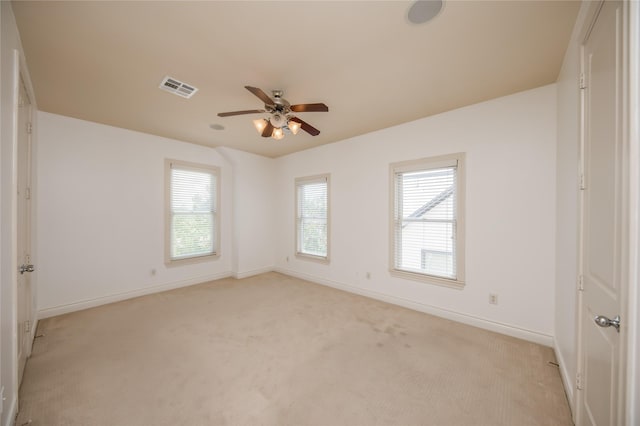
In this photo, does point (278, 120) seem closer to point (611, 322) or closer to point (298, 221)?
point (611, 322)

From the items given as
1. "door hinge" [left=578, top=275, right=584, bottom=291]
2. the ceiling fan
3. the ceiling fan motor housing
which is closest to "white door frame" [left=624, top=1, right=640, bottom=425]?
"door hinge" [left=578, top=275, right=584, bottom=291]

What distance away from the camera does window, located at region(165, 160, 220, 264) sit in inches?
173

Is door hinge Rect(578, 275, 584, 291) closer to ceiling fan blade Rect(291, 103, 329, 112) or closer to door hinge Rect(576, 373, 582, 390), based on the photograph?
door hinge Rect(576, 373, 582, 390)

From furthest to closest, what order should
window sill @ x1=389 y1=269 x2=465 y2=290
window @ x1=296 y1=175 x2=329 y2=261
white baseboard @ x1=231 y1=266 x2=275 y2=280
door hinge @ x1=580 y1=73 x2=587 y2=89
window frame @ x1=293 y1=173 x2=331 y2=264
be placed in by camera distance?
white baseboard @ x1=231 y1=266 x2=275 y2=280
window @ x1=296 y1=175 x2=329 y2=261
window frame @ x1=293 y1=173 x2=331 y2=264
window sill @ x1=389 y1=269 x2=465 y2=290
door hinge @ x1=580 y1=73 x2=587 y2=89

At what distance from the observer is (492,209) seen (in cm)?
290

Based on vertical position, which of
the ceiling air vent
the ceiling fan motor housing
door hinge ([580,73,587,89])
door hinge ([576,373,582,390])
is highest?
the ceiling air vent

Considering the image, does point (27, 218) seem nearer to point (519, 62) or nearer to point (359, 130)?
point (359, 130)

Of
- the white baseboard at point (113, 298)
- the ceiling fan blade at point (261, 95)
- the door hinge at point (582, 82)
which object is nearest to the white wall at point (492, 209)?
the door hinge at point (582, 82)

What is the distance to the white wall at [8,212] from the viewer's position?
1.42 m

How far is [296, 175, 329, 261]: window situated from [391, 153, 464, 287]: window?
4.70ft

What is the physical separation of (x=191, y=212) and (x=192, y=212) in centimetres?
2

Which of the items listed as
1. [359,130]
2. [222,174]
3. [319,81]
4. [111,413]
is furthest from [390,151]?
[111,413]

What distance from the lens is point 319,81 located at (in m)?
2.44

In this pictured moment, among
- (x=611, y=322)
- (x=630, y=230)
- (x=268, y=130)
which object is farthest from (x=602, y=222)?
(x=268, y=130)
